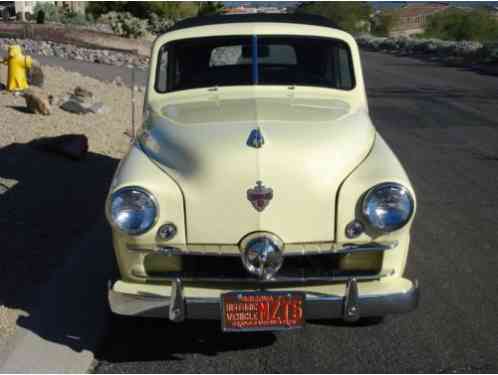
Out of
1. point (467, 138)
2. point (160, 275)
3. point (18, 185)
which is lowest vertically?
point (467, 138)

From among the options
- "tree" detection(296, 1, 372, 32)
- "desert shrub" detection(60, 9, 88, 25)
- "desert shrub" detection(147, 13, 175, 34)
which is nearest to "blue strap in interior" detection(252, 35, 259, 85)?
"desert shrub" detection(60, 9, 88, 25)

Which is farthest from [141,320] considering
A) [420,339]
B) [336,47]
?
[336,47]

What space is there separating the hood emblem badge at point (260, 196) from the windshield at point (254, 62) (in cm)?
160

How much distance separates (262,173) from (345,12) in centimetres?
7038

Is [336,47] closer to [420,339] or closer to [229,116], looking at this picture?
[229,116]

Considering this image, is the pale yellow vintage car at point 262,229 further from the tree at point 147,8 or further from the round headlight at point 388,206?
the tree at point 147,8

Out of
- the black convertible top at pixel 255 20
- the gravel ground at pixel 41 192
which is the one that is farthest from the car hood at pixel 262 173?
the black convertible top at pixel 255 20

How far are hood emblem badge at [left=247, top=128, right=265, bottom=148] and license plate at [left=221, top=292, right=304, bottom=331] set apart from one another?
76cm

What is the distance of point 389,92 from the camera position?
16.3 m

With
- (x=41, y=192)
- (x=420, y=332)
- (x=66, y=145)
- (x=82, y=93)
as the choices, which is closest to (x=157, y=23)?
(x=82, y=93)

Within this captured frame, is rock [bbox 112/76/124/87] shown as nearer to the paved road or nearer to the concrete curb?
the paved road

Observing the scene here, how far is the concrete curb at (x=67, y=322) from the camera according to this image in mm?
3655

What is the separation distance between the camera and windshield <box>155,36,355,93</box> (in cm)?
491

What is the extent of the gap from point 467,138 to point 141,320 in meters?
7.13
